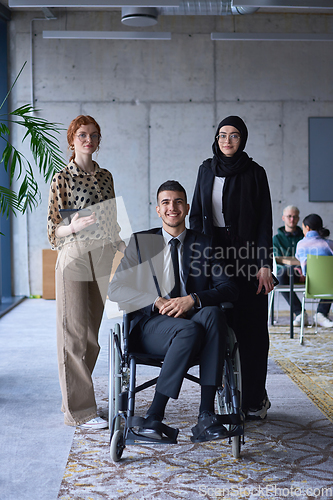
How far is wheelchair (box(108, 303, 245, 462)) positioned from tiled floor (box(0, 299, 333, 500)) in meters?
0.13

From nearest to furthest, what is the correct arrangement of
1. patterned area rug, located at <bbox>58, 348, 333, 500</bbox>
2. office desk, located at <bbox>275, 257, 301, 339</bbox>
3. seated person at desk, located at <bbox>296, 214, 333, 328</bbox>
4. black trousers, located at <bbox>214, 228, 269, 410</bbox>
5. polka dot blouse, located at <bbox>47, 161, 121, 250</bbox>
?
patterned area rug, located at <bbox>58, 348, 333, 500</bbox> → polka dot blouse, located at <bbox>47, 161, 121, 250</bbox> → black trousers, located at <bbox>214, 228, 269, 410</bbox> → office desk, located at <bbox>275, 257, 301, 339</bbox> → seated person at desk, located at <bbox>296, 214, 333, 328</bbox>

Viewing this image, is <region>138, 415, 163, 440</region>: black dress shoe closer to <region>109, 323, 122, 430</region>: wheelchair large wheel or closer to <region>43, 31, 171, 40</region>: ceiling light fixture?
<region>109, 323, 122, 430</region>: wheelchair large wheel

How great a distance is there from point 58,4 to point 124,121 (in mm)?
2764

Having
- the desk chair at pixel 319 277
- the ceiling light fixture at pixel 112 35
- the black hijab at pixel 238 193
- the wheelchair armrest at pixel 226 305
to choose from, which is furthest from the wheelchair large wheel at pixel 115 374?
the ceiling light fixture at pixel 112 35

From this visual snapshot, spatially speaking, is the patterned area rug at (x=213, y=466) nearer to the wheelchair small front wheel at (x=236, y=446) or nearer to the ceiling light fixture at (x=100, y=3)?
the wheelchair small front wheel at (x=236, y=446)

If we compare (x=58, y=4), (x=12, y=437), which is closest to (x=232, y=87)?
(x=58, y=4)

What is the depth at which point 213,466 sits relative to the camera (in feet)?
7.65

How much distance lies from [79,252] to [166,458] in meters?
1.09

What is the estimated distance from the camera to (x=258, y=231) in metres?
2.89

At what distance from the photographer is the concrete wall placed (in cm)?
778

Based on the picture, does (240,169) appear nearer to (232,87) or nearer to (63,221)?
(63,221)

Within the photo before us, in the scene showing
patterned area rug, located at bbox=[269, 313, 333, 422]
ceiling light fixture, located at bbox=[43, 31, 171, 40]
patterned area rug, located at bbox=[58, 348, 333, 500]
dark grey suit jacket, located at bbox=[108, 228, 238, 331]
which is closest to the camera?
patterned area rug, located at bbox=[58, 348, 333, 500]

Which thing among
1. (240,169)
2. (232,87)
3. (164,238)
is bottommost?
(164,238)

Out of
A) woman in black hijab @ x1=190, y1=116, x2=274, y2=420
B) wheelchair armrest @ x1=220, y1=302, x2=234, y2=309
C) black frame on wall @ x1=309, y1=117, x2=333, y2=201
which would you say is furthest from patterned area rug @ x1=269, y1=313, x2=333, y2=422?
black frame on wall @ x1=309, y1=117, x2=333, y2=201
